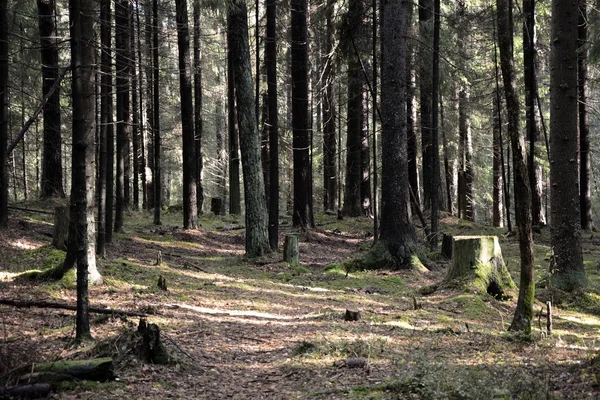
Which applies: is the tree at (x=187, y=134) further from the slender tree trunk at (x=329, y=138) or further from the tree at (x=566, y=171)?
the tree at (x=566, y=171)

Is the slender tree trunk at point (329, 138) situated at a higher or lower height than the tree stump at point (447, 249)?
higher

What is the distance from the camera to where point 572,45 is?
373 inches

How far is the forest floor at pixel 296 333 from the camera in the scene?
4.96m

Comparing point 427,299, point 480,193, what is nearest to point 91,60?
point 427,299

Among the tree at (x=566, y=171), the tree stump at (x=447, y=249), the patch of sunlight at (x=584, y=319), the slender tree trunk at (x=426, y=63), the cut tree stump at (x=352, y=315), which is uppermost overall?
the slender tree trunk at (x=426, y=63)

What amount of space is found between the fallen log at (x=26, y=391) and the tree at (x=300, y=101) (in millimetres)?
13369

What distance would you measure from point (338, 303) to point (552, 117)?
5.07m

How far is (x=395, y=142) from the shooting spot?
13.0m

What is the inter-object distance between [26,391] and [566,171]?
8646 mm

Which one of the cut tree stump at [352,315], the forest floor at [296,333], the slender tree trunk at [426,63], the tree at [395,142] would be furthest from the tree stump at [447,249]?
the cut tree stump at [352,315]

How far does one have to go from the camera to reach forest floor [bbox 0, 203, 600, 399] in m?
4.96

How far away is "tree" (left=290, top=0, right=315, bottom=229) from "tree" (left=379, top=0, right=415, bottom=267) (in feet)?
15.0

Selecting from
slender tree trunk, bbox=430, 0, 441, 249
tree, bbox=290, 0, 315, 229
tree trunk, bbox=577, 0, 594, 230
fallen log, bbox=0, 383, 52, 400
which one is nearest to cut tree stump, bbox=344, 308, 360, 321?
fallen log, bbox=0, 383, 52, 400

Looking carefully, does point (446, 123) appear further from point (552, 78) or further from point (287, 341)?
point (287, 341)
